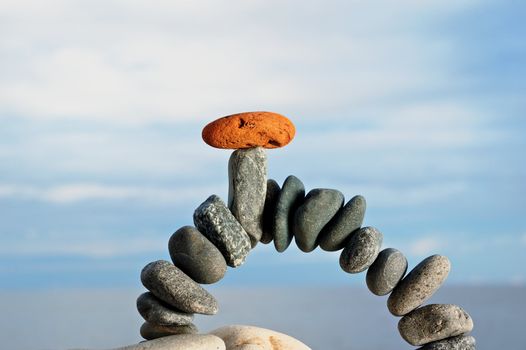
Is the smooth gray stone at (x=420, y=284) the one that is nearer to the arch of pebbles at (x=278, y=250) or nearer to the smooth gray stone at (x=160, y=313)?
the arch of pebbles at (x=278, y=250)

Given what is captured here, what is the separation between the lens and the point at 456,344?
5.41 meters

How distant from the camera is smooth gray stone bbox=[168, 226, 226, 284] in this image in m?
5.17

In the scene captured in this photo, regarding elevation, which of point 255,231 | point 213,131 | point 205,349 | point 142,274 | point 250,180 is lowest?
point 205,349

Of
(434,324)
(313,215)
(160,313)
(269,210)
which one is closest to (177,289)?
(160,313)

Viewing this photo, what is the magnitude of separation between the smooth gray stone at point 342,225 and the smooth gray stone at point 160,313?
1168 millimetres

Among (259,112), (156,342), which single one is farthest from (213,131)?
(156,342)

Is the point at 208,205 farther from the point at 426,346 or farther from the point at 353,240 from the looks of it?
the point at 426,346

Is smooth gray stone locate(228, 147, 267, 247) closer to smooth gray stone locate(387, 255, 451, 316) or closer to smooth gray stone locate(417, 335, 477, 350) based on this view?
A: smooth gray stone locate(387, 255, 451, 316)

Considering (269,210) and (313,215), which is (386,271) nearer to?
(313,215)

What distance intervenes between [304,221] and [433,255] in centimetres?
103

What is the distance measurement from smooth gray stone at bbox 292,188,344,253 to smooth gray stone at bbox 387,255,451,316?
2.45ft

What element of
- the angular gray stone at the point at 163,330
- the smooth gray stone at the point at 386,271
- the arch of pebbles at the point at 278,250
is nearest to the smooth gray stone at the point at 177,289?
the arch of pebbles at the point at 278,250

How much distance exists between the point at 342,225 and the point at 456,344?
1242 mm

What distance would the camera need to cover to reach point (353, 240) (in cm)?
541
